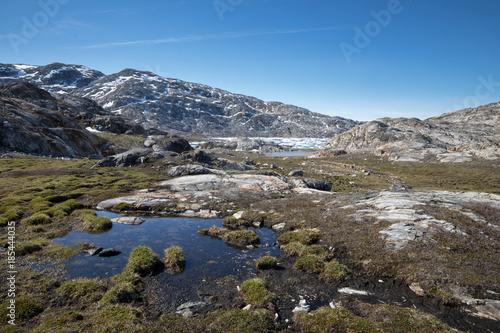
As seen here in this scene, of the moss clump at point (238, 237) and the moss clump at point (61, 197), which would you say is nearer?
the moss clump at point (238, 237)

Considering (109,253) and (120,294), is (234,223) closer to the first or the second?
(109,253)

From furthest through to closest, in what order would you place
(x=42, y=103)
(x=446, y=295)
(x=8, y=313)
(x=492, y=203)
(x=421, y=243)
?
(x=42, y=103)
(x=492, y=203)
(x=421, y=243)
(x=446, y=295)
(x=8, y=313)

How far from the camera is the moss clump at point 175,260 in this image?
54.8 feet

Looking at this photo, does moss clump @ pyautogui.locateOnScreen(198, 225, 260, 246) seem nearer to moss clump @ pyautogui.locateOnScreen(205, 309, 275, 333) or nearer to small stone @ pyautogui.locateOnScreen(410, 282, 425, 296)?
moss clump @ pyautogui.locateOnScreen(205, 309, 275, 333)

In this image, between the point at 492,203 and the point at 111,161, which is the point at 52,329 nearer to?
the point at 492,203

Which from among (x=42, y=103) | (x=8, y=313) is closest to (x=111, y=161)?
(x=8, y=313)

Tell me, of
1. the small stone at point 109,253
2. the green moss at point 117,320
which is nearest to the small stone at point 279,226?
the small stone at point 109,253

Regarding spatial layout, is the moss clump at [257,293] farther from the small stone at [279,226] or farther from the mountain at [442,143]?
the mountain at [442,143]

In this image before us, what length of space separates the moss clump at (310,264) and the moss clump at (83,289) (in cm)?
1315

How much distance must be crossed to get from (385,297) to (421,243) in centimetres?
697

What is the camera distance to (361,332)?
10.4 m

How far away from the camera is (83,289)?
13234 millimetres

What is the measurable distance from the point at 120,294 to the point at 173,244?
8.38 m

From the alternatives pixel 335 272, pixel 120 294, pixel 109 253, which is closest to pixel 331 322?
pixel 335 272
